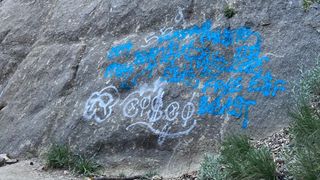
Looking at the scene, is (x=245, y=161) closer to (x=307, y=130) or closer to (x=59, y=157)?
(x=307, y=130)

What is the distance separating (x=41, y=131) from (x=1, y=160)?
A: 0.78 metres

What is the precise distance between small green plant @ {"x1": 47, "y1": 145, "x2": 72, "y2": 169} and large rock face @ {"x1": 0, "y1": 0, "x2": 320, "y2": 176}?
0.80 feet

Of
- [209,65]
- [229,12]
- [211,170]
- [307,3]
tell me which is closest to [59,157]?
[209,65]

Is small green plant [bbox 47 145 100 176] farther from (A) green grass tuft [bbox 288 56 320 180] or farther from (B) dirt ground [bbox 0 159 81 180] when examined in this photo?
(A) green grass tuft [bbox 288 56 320 180]

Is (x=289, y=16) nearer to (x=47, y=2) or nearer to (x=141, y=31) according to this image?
(x=141, y=31)

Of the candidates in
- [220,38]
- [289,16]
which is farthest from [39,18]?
[289,16]

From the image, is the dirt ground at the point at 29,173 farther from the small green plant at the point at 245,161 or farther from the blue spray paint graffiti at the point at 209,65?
the small green plant at the point at 245,161

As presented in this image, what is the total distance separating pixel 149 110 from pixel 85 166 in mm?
1234

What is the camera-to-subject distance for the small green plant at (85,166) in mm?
7732

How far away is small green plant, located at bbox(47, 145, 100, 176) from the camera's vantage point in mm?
7777

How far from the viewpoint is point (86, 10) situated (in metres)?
10.6

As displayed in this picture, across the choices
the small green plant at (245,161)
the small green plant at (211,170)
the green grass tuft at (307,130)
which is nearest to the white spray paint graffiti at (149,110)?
the small green plant at (211,170)

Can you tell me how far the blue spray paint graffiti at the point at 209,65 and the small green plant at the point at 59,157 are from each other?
1.50 meters

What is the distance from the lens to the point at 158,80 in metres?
8.41
